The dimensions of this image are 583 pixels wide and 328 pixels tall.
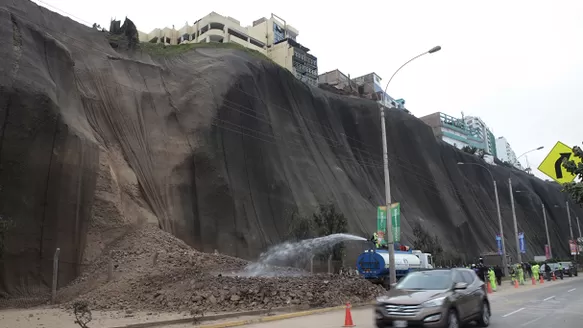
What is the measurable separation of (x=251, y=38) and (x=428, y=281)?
85095mm

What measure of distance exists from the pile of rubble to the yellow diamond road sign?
9805 millimetres

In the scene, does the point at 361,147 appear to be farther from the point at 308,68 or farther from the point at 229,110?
the point at 308,68

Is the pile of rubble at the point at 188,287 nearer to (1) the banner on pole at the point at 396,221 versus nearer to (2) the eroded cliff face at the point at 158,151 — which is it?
(2) the eroded cliff face at the point at 158,151

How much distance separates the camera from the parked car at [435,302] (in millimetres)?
9117

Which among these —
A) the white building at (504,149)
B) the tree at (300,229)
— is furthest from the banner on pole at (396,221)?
the white building at (504,149)

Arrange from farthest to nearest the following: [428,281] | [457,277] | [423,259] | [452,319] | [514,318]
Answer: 1. [423,259]
2. [514,318]
3. [457,277]
4. [428,281]
5. [452,319]

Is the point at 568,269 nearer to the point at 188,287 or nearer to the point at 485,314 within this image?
the point at 485,314

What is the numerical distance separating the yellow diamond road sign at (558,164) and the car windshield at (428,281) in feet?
10.8

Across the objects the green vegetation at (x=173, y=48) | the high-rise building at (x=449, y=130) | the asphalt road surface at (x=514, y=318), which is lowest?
the asphalt road surface at (x=514, y=318)

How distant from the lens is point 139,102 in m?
31.5

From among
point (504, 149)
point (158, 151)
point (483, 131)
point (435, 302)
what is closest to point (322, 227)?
point (158, 151)

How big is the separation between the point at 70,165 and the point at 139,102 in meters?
10.3

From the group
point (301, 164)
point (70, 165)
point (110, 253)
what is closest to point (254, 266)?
point (110, 253)

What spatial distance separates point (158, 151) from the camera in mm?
30438
